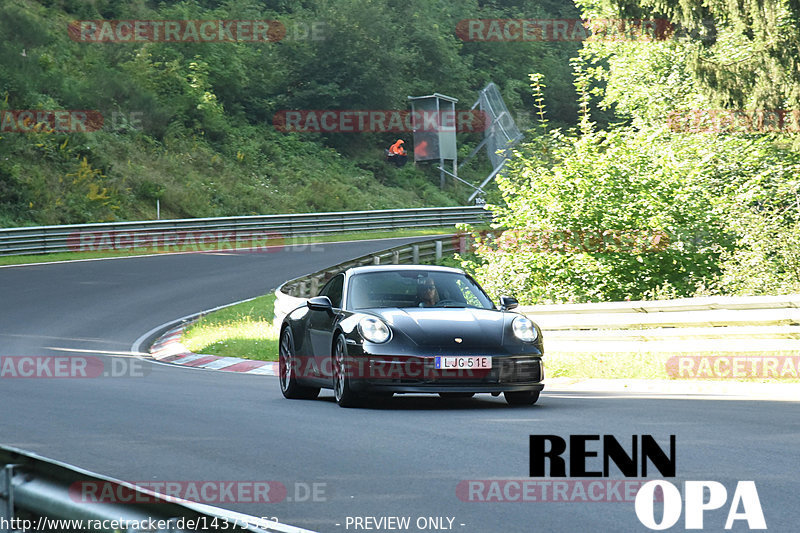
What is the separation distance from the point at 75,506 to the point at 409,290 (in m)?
7.78

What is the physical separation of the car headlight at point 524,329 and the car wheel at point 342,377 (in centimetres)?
160

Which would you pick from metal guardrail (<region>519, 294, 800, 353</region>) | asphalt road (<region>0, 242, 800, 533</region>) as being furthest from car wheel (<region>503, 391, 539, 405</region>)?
metal guardrail (<region>519, 294, 800, 353</region>)

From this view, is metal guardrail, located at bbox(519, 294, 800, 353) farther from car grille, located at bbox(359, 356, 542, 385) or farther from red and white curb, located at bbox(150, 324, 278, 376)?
red and white curb, located at bbox(150, 324, 278, 376)

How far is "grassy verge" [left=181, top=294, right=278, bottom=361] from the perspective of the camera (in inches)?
740

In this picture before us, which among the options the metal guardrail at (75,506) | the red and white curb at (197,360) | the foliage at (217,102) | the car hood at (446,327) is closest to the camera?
the metal guardrail at (75,506)

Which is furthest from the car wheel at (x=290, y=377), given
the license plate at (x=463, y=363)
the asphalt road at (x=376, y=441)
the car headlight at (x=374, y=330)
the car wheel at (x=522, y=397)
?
the license plate at (x=463, y=363)

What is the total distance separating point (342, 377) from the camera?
34.0 ft

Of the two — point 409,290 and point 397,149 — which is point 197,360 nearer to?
point 409,290

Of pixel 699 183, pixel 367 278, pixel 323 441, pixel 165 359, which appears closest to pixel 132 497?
pixel 323 441

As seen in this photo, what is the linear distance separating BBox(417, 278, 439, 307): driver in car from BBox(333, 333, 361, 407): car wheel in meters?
1.02

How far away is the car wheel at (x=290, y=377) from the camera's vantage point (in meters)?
11.8

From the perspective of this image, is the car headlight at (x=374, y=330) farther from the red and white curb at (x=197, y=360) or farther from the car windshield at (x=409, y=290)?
the red and white curb at (x=197, y=360)

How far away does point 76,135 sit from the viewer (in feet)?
147

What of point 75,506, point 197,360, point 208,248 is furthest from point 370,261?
point 75,506
